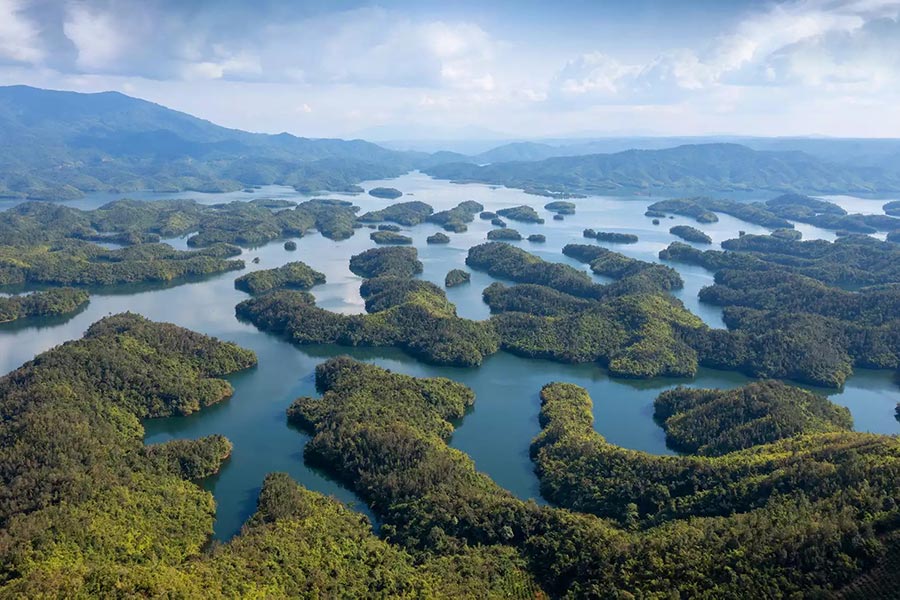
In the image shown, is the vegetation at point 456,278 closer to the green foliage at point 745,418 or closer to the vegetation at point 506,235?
the vegetation at point 506,235

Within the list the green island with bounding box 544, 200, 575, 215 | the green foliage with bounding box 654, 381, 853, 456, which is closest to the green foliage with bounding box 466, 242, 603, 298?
the green foliage with bounding box 654, 381, 853, 456

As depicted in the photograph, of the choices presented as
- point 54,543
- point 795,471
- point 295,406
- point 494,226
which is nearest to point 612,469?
point 795,471

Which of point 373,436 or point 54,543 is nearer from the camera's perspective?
point 54,543

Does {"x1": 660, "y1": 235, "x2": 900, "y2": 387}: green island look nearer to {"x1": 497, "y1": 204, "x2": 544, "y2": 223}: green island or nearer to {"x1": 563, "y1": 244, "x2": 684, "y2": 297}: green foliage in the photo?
{"x1": 563, "y1": 244, "x2": 684, "y2": 297}: green foliage

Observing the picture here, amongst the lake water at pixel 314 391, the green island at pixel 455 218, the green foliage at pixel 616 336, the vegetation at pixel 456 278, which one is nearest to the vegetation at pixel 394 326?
the lake water at pixel 314 391

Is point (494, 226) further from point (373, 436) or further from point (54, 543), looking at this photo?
point (54, 543)
